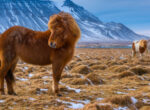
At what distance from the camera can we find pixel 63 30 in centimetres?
563

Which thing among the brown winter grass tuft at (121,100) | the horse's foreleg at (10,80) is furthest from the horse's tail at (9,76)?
the brown winter grass tuft at (121,100)

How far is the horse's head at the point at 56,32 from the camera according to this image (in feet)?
17.8

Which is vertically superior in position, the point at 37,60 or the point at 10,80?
the point at 37,60

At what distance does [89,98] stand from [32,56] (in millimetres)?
2214

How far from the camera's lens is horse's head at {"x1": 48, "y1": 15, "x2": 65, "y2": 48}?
541 cm

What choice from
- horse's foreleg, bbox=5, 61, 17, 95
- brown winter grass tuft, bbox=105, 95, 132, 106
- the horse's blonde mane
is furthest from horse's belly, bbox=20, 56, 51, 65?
brown winter grass tuft, bbox=105, 95, 132, 106

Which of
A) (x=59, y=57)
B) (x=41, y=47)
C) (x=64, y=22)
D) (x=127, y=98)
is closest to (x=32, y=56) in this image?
(x=41, y=47)

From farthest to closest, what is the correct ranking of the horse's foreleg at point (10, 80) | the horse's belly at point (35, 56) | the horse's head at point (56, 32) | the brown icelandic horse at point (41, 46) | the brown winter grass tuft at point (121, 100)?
the horse's foreleg at point (10, 80)
the horse's belly at point (35, 56)
the brown icelandic horse at point (41, 46)
the horse's head at point (56, 32)
the brown winter grass tuft at point (121, 100)

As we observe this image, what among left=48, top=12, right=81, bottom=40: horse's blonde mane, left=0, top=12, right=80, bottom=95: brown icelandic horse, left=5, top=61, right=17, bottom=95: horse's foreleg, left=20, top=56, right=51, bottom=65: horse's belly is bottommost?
left=5, top=61, right=17, bottom=95: horse's foreleg

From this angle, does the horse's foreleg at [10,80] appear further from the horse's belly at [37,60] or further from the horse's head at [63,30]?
the horse's head at [63,30]

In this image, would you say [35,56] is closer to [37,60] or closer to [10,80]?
[37,60]

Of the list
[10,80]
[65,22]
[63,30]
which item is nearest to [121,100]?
[63,30]

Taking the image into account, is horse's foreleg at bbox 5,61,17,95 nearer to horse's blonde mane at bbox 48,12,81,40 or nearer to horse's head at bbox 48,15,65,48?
horse's head at bbox 48,15,65,48

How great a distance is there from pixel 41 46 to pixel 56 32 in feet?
2.35
